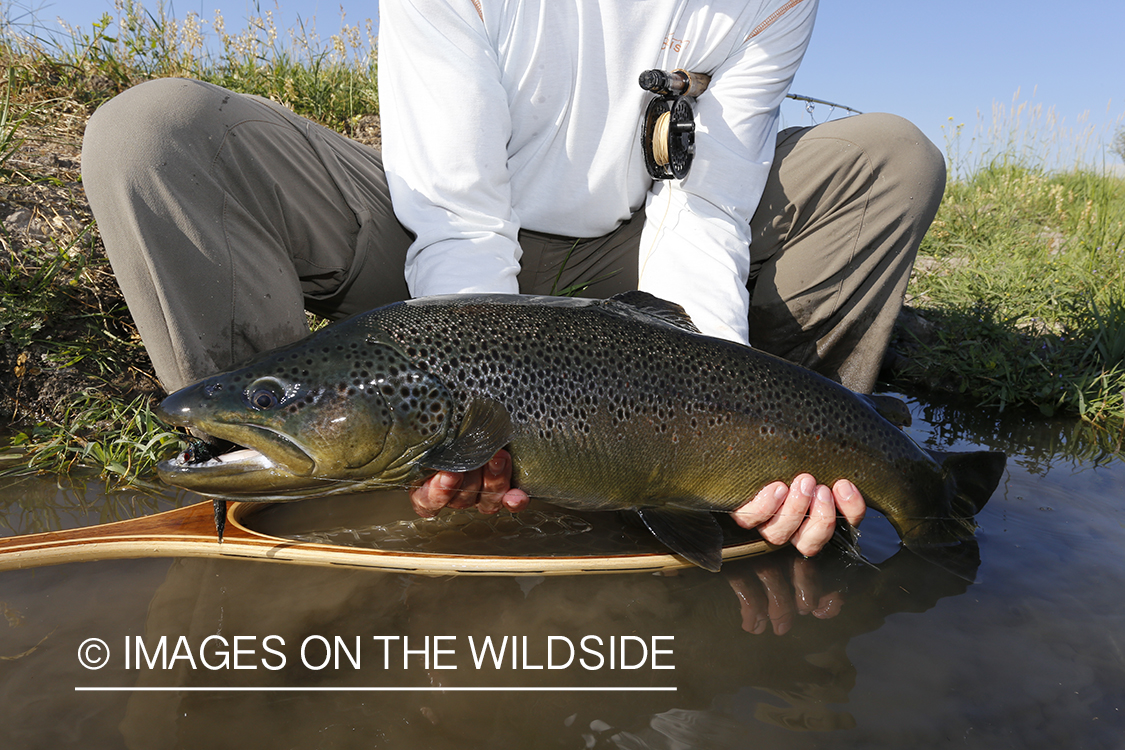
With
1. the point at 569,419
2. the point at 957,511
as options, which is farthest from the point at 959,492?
the point at 569,419

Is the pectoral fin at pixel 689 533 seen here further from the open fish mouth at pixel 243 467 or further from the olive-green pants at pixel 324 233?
the olive-green pants at pixel 324 233

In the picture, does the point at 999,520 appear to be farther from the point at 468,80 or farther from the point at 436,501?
the point at 468,80

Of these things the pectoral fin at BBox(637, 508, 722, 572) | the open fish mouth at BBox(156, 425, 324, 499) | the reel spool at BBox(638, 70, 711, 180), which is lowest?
the pectoral fin at BBox(637, 508, 722, 572)

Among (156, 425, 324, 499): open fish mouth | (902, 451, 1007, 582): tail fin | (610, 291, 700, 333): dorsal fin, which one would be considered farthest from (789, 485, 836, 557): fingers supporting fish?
(156, 425, 324, 499): open fish mouth

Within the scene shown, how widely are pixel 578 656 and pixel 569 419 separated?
2.00 feet

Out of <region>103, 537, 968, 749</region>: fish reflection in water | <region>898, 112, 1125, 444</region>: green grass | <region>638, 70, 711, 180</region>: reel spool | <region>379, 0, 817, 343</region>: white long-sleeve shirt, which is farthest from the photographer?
<region>898, 112, 1125, 444</region>: green grass

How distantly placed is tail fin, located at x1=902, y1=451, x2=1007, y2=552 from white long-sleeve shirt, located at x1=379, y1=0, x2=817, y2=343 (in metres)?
0.84

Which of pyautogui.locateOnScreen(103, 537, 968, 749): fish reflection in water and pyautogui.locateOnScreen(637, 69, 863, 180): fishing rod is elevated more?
pyautogui.locateOnScreen(637, 69, 863, 180): fishing rod

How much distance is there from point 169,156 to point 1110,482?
372 centimetres

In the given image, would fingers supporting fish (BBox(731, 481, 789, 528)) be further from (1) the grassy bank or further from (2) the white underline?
(1) the grassy bank

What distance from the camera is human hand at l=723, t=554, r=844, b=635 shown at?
2016 millimetres

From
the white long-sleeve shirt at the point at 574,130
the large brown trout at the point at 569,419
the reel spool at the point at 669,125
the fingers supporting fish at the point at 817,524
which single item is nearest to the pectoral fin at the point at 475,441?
the large brown trout at the point at 569,419

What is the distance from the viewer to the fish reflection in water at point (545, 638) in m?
1.56

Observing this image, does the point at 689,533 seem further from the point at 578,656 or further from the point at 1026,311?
the point at 1026,311
